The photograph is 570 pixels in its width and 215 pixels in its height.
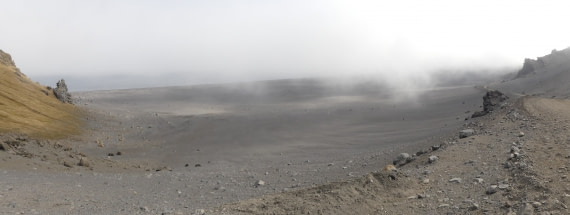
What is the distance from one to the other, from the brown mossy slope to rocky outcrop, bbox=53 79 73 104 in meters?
0.48

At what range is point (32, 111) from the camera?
25281 mm

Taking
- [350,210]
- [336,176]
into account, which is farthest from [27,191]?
[336,176]

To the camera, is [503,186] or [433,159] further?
[433,159]

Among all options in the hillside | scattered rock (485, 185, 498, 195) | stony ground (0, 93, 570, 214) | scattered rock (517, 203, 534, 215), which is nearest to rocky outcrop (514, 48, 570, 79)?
the hillside

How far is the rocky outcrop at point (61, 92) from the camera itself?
1296 inches

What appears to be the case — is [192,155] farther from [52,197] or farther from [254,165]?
[52,197]

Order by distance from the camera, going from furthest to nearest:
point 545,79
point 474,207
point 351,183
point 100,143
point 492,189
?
point 545,79 → point 100,143 → point 351,183 → point 492,189 → point 474,207

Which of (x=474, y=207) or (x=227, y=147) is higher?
(x=474, y=207)

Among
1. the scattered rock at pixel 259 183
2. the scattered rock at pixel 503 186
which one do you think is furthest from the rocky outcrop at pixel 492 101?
the scattered rock at pixel 503 186

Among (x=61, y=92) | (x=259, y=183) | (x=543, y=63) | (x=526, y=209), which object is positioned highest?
(x=543, y=63)

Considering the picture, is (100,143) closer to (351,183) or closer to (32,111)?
(32,111)

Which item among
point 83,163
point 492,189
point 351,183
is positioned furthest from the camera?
point 83,163

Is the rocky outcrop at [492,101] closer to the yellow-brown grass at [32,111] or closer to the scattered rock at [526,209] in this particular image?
the scattered rock at [526,209]

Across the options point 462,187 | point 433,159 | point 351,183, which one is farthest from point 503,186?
point 351,183
